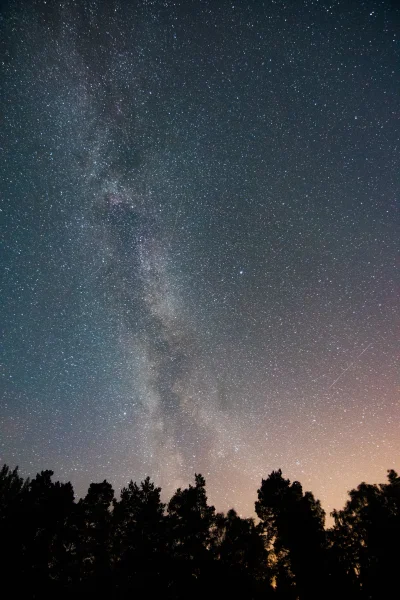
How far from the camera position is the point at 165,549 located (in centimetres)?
2541

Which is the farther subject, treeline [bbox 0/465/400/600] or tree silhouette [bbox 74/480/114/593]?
tree silhouette [bbox 74/480/114/593]

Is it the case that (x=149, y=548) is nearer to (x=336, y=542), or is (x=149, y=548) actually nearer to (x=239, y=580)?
(x=239, y=580)

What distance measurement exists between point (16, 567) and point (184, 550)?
13355 mm

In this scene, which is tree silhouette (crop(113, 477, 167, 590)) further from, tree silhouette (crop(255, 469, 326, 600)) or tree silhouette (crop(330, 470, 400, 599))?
tree silhouette (crop(330, 470, 400, 599))

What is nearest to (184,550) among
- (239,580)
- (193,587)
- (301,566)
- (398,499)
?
(193,587)

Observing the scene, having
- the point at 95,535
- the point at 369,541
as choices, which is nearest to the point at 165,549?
the point at 95,535

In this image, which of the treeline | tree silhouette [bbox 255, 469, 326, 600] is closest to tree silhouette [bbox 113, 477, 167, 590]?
the treeline

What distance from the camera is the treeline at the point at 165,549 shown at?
72.9 ft

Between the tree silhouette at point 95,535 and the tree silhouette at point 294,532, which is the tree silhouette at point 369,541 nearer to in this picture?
the tree silhouette at point 294,532

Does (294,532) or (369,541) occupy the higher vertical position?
(294,532)

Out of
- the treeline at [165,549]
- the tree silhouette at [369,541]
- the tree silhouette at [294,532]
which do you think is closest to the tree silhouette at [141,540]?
the treeline at [165,549]

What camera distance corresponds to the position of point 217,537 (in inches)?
1529

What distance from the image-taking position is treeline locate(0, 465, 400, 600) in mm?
22219

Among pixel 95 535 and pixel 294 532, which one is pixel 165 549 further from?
pixel 294 532
